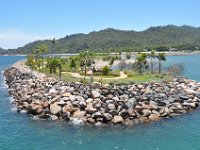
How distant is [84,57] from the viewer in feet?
312

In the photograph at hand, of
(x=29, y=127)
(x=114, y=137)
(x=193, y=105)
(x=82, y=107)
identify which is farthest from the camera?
(x=193, y=105)

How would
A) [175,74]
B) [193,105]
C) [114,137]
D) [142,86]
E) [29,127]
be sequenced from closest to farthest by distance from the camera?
[114,137] < [29,127] < [193,105] < [142,86] < [175,74]

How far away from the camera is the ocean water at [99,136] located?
42031 millimetres

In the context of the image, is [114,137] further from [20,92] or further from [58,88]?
[20,92]

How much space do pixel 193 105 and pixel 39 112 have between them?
2439 cm

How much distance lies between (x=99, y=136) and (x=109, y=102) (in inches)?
462

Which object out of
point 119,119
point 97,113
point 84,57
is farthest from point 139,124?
point 84,57

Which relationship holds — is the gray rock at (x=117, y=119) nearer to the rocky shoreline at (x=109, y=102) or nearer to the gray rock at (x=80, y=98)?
the rocky shoreline at (x=109, y=102)

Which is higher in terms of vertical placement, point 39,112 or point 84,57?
point 84,57

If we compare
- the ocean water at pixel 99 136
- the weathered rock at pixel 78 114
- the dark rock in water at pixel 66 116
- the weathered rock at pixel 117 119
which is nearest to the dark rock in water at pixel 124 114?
the weathered rock at pixel 117 119

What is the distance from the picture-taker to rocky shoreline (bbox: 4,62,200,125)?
52.1 m

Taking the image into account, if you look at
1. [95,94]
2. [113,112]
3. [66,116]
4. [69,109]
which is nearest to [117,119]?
[113,112]

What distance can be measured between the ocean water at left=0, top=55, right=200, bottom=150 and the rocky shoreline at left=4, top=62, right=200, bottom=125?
2.26 metres

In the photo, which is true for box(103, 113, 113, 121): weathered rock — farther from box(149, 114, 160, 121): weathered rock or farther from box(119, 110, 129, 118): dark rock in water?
box(149, 114, 160, 121): weathered rock
